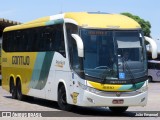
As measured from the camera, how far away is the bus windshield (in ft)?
50.4

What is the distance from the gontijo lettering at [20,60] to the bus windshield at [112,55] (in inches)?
227

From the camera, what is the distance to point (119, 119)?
1463cm

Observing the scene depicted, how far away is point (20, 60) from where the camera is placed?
21.8 metres

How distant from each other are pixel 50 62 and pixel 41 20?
2.23 metres

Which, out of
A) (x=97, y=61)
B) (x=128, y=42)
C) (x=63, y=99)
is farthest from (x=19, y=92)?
(x=128, y=42)

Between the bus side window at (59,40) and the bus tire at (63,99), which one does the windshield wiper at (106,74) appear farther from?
the bus tire at (63,99)

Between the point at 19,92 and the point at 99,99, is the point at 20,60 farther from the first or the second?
the point at 99,99

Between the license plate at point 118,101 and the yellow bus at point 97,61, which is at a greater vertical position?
the yellow bus at point 97,61

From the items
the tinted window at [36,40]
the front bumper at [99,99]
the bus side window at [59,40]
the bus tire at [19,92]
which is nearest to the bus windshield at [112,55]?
the front bumper at [99,99]

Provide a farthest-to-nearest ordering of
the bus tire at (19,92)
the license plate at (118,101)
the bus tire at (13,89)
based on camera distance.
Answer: the bus tire at (13,89) → the bus tire at (19,92) → the license plate at (118,101)

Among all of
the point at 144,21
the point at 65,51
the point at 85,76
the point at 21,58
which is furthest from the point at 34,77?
the point at 144,21

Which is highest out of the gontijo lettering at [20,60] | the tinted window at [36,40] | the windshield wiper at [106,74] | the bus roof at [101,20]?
the bus roof at [101,20]

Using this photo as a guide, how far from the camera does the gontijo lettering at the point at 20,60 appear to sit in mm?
20875

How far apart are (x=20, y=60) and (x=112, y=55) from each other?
727 cm
